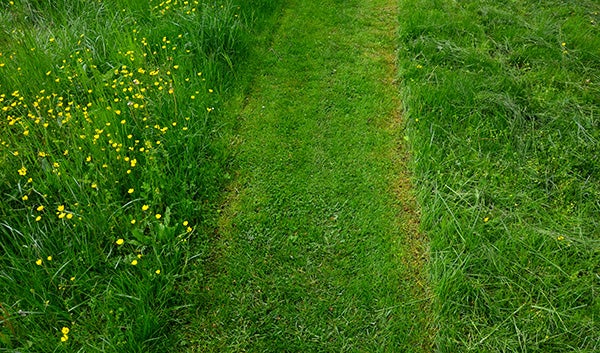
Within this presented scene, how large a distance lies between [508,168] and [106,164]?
8.85 feet

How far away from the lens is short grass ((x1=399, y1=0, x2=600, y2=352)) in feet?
7.55

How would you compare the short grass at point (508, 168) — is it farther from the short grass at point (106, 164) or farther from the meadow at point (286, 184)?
the short grass at point (106, 164)

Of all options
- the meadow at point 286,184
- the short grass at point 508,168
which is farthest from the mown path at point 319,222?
the short grass at point 508,168

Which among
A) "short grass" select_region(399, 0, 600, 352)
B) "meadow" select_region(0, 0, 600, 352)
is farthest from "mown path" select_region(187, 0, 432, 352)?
"short grass" select_region(399, 0, 600, 352)

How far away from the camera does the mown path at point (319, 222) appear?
2.33 meters

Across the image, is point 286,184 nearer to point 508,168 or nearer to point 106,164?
point 106,164

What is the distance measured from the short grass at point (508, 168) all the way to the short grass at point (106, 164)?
1543 mm

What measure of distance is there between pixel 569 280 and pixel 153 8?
13.0 ft

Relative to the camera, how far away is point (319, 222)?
2857 millimetres

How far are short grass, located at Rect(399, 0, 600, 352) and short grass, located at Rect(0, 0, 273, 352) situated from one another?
1543 millimetres

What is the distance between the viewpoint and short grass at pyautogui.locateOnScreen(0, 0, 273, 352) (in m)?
2.23

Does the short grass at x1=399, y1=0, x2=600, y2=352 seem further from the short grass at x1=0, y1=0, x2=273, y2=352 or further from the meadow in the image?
the short grass at x1=0, y1=0, x2=273, y2=352

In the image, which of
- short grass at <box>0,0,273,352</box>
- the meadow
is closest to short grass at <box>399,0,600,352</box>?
the meadow

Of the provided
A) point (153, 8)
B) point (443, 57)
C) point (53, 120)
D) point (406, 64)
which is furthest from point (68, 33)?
point (443, 57)
